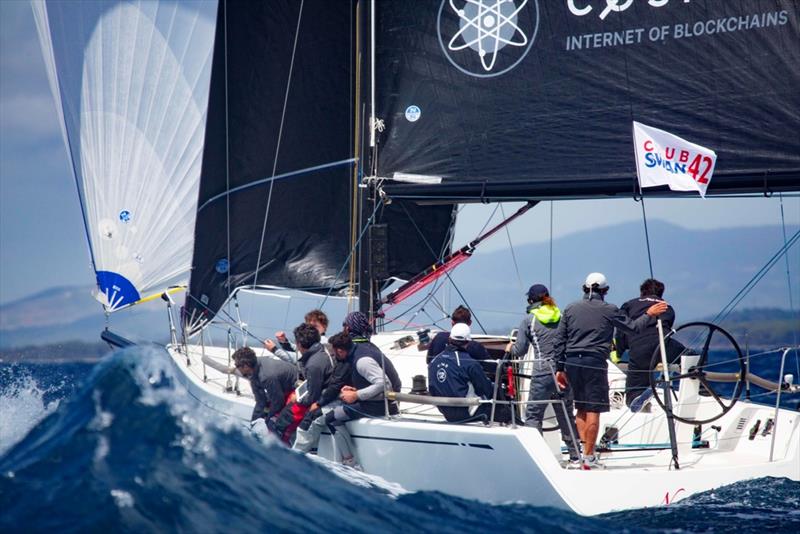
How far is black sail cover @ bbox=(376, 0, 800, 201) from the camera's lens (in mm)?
8469

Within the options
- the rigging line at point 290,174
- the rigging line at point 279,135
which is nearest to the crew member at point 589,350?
the rigging line at point 290,174

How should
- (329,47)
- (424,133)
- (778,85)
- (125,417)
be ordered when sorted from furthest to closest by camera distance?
A: (329,47) < (424,133) < (778,85) < (125,417)

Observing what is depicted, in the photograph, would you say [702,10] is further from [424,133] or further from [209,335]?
[209,335]

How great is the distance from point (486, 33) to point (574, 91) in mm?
1064

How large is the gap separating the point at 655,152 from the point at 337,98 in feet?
14.0

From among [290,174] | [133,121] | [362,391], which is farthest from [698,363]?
[133,121]

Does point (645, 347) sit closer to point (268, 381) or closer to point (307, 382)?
point (307, 382)

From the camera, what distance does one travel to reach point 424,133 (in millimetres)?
9875

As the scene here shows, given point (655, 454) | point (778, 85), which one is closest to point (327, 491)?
point (655, 454)

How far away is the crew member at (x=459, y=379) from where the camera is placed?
7.83 m

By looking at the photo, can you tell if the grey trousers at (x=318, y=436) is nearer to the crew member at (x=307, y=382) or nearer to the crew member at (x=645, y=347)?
the crew member at (x=307, y=382)

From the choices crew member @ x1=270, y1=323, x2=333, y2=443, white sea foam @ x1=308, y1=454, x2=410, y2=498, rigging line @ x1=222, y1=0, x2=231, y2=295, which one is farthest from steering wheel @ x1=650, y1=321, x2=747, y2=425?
rigging line @ x1=222, y1=0, x2=231, y2=295

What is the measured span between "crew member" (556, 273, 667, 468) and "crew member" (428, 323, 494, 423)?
26.0 inches

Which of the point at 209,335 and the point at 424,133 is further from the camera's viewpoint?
the point at 209,335
